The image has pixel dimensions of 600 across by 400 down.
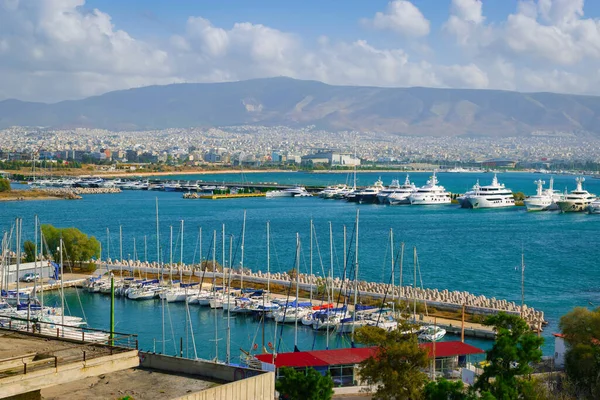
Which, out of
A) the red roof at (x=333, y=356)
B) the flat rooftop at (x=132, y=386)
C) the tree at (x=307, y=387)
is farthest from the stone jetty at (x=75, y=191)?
the flat rooftop at (x=132, y=386)

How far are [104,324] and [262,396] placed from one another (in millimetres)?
15695

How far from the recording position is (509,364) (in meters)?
11.4

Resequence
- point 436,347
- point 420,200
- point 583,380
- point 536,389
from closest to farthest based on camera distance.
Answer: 1. point 536,389
2. point 583,380
3. point 436,347
4. point 420,200

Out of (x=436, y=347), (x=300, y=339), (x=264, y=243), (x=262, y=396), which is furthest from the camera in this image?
(x=264, y=243)

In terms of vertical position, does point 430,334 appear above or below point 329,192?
below

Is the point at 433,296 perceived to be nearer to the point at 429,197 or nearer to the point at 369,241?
the point at 369,241

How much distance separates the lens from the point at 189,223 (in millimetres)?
51812

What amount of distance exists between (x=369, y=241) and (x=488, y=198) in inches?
1139

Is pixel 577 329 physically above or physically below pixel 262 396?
below

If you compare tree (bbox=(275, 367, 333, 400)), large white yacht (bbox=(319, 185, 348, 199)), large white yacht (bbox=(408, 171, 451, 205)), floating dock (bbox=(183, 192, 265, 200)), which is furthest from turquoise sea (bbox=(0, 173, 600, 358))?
tree (bbox=(275, 367, 333, 400))

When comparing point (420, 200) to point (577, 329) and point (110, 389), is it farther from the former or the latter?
point (110, 389)

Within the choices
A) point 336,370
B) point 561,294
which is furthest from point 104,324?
point 561,294

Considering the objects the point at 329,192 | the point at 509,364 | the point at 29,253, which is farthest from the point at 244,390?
the point at 329,192

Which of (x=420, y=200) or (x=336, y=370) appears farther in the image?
(x=420, y=200)
